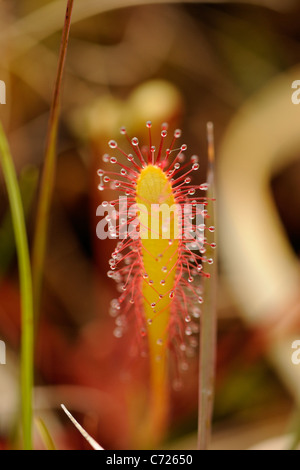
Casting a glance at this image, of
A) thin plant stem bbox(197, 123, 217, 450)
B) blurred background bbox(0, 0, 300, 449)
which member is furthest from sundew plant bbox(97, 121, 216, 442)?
blurred background bbox(0, 0, 300, 449)

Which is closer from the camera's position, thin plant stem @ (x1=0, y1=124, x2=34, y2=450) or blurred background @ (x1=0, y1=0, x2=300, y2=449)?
thin plant stem @ (x1=0, y1=124, x2=34, y2=450)

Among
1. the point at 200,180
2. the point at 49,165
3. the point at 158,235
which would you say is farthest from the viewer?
the point at 200,180

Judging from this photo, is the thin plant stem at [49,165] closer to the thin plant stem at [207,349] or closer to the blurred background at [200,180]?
the blurred background at [200,180]

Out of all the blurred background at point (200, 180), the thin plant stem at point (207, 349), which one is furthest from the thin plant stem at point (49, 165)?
the thin plant stem at point (207, 349)

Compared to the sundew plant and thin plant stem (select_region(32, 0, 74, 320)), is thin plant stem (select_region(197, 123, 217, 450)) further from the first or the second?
thin plant stem (select_region(32, 0, 74, 320))

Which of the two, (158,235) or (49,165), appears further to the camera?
(49,165)

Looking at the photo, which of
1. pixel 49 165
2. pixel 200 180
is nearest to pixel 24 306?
pixel 49 165

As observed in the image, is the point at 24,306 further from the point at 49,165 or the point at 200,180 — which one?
the point at 200,180
